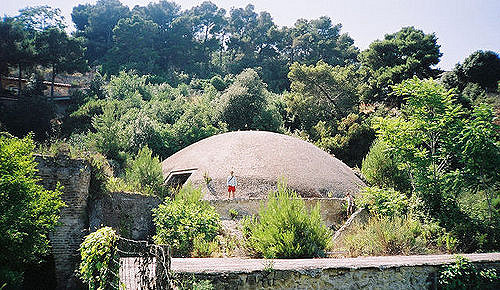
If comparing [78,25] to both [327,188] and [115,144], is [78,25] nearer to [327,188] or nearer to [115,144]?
[115,144]

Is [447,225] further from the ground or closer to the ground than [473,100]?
closer to the ground

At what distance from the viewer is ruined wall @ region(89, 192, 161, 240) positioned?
32.4ft

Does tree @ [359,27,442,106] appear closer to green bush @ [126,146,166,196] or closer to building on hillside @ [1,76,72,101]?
green bush @ [126,146,166,196]

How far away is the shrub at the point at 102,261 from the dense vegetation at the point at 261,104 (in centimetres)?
148

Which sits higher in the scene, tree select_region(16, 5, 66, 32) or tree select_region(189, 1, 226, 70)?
tree select_region(189, 1, 226, 70)

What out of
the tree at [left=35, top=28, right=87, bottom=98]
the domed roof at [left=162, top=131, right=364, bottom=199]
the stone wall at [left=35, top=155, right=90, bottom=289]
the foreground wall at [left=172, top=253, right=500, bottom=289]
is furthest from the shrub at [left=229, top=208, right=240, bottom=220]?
the tree at [left=35, top=28, right=87, bottom=98]

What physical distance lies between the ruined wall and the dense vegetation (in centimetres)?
40

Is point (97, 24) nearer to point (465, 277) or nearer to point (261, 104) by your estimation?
point (261, 104)

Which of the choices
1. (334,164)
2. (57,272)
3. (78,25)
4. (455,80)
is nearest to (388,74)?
(455,80)

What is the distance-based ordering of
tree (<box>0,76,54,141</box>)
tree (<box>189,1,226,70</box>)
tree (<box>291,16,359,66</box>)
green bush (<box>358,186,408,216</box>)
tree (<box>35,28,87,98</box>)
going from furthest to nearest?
tree (<box>189,1,226,70</box>), tree (<box>291,16,359,66</box>), tree (<box>35,28,87,98</box>), tree (<box>0,76,54,141</box>), green bush (<box>358,186,408,216</box>)

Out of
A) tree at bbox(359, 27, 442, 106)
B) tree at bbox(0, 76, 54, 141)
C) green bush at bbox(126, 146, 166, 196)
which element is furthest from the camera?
tree at bbox(359, 27, 442, 106)

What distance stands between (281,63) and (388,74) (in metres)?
18.3

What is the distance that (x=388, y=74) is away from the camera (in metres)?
31.4

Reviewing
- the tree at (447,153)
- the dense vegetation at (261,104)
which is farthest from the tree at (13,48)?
the tree at (447,153)
